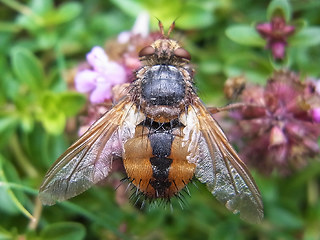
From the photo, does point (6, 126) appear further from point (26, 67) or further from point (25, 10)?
point (25, 10)

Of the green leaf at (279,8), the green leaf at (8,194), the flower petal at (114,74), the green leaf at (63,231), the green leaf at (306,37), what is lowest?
the green leaf at (63,231)

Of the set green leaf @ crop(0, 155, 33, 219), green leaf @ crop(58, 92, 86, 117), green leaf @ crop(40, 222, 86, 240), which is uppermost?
green leaf @ crop(58, 92, 86, 117)

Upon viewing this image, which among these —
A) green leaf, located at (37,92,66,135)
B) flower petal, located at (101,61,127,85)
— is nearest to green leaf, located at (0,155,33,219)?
green leaf, located at (37,92,66,135)

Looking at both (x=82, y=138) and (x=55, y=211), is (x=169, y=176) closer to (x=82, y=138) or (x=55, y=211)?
(x=82, y=138)

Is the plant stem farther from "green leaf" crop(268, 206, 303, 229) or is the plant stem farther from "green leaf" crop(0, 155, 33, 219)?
"green leaf" crop(268, 206, 303, 229)

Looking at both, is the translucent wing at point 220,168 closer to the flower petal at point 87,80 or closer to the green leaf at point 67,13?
the flower petal at point 87,80

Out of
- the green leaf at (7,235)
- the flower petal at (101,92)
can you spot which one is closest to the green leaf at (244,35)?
the flower petal at (101,92)

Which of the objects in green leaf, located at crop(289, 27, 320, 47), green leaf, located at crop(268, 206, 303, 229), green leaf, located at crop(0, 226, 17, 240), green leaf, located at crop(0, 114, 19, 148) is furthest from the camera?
green leaf, located at crop(268, 206, 303, 229)

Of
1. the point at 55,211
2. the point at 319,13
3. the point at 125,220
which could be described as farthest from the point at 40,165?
the point at 319,13
